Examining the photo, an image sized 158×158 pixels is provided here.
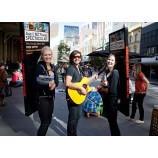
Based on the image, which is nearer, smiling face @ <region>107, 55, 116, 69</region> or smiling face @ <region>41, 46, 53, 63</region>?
smiling face @ <region>41, 46, 53, 63</region>

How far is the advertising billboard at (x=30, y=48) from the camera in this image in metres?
3.66

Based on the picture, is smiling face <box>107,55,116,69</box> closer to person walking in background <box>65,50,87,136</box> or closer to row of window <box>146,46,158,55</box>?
person walking in background <box>65,50,87,136</box>

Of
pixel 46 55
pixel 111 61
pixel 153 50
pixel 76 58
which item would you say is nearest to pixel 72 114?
pixel 76 58

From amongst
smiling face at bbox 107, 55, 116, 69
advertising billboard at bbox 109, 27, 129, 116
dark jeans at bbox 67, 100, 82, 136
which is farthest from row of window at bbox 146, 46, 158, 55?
dark jeans at bbox 67, 100, 82, 136

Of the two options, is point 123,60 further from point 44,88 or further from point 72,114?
point 44,88

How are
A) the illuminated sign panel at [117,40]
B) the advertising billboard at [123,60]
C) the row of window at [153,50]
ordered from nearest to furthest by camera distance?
1. the advertising billboard at [123,60]
2. the illuminated sign panel at [117,40]
3. the row of window at [153,50]

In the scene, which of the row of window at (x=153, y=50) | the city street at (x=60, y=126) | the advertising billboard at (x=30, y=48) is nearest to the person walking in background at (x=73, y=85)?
the advertising billboard at (x=30, y=48)

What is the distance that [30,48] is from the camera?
12.4 feet

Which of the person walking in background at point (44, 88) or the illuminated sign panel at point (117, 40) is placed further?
the illuminated sign panel at point (117, 40)

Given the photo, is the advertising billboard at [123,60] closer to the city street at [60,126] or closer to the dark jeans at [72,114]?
the city street at [60,126]

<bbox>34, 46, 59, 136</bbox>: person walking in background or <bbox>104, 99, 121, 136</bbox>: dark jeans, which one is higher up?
<bbox>34, 46, 59, 136</bbox>: person walking in background

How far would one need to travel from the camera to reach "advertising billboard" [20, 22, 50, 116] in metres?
3.66
